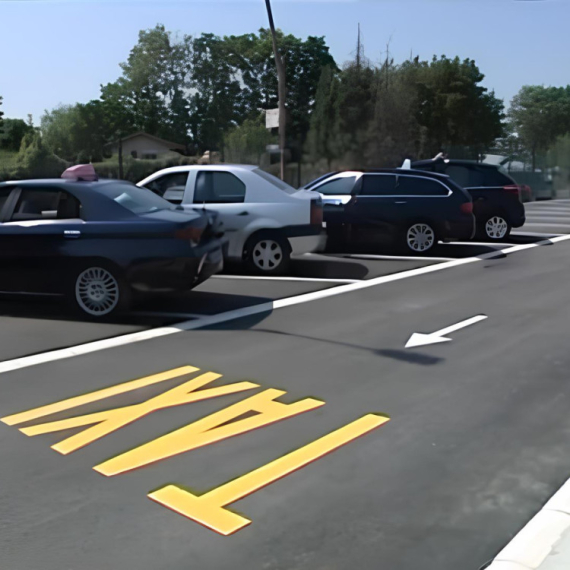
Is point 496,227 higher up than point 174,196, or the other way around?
point 174,196

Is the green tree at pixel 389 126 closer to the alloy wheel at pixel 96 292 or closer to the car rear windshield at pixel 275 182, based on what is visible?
the car rear windshield at pixel 275 182

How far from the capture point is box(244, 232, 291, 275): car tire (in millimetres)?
12148

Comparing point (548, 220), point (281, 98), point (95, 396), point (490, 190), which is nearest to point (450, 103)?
point (548, 220)

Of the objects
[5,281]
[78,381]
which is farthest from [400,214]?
[78,381]

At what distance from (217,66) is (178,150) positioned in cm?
1176

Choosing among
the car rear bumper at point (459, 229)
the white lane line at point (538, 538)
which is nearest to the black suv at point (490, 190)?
the car rear bumper at point (459, 229)

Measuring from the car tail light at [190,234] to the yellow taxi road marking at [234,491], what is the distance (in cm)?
401

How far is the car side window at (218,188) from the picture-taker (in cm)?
1210

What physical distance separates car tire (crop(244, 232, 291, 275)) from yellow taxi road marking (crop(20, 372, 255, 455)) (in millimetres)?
5856

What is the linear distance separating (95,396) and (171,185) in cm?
701

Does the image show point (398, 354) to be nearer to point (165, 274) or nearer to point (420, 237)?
point (165, 274)

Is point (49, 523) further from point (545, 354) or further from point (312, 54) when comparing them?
point (312, 54)

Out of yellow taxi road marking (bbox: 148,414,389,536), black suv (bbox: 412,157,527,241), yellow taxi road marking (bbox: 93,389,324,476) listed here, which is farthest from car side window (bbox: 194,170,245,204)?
yellow taxi road marking (bbox: 148,414,389,536)

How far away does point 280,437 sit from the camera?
5.06m
